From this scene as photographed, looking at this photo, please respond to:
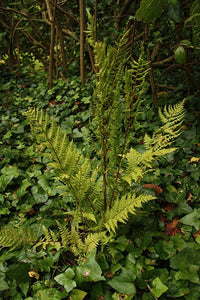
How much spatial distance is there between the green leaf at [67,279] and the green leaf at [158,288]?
39 centimetres

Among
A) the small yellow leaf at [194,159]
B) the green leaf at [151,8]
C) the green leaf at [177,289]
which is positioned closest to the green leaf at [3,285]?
the green leaf at [177,289]

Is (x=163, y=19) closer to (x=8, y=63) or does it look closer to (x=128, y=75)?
(x=128, y=75)

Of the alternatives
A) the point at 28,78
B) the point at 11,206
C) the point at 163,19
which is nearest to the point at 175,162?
the point at 11,206

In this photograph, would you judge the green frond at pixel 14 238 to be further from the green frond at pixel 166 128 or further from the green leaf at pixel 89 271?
the green frond at pixel 166 128

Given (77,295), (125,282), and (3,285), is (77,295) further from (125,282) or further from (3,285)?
(3,285)

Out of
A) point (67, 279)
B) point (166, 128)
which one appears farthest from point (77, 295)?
point (166, 128)

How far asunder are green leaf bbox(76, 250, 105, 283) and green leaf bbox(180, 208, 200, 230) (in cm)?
60

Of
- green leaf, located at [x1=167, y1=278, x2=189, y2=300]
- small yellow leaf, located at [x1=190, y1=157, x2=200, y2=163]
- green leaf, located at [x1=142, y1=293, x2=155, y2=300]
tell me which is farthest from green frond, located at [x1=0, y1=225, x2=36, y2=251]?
small yellow leaf, located at [x1=190, y1=157, x2=200, y2=163]

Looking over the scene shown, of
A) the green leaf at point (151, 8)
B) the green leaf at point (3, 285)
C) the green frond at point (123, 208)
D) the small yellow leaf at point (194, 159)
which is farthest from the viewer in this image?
the small yellow leaf at point (194, 159)

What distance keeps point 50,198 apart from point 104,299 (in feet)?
2.61

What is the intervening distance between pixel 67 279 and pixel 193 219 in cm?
80

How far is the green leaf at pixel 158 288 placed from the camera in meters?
1.09

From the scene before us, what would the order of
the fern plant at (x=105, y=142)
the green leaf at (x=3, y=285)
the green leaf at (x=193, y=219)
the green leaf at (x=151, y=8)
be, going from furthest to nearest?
the green leaf at (x=193, y=219), the green leaf at (x=3, y=285), the fern plant at (x=105, y=142), the green leaf at (x=151, y=8)

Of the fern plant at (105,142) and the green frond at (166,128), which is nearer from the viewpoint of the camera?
the fern plant at (105,142)
